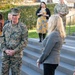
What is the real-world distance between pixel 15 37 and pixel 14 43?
130mm

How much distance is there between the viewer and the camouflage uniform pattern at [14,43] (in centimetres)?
635

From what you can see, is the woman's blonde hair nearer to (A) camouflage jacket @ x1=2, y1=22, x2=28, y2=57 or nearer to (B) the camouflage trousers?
(A) camouflage jacket @ x1=2, y1=22, x2=28, y2=57

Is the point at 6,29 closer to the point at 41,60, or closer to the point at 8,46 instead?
the point at 8,46

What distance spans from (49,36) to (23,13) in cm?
1583

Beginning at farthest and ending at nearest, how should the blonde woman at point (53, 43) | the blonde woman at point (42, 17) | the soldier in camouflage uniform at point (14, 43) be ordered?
the blonde woman at point (42, 17) → the soldier in camouflage uniform at point (14, 43) → the blonde woman at point (53, 43)

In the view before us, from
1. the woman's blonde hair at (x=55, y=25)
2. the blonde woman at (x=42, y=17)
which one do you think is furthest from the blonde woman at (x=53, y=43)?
the blonde woman at (x=42, y=17)

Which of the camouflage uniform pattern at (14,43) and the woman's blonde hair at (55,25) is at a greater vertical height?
the woman's blonde hair at (55,25)

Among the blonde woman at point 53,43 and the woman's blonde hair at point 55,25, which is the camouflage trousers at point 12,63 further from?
the woman's blonde hair at point 55,25

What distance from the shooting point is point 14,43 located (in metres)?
6.36

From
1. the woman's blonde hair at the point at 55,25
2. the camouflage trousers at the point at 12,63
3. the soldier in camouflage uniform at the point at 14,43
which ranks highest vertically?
the woman's blonde hair at the point at 55,25

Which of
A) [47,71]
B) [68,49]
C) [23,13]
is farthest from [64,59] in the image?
[23,13]

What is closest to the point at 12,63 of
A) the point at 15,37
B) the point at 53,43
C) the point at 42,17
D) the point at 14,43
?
the point at 14,43

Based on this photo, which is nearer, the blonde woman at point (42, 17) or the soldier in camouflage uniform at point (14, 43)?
the soldier in camouflage uniform at point (14, 43)

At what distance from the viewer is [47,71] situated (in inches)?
219
